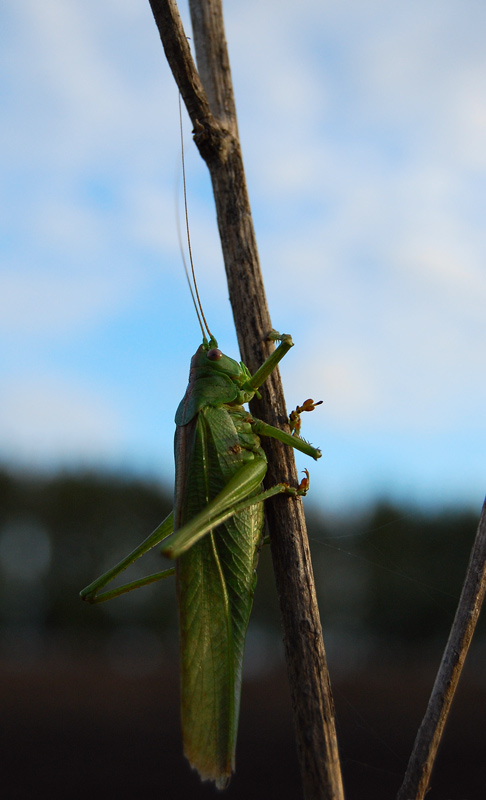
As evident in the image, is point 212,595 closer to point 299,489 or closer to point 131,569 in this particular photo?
point 299,489

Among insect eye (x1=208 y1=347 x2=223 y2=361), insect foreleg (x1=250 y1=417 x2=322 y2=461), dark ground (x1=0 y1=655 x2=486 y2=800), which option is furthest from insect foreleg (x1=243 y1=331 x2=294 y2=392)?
dark ground (x1=0 y1=655 x2=486 y2=800)

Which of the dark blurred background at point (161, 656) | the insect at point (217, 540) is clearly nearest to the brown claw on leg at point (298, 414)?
the insect at point (217, 540)

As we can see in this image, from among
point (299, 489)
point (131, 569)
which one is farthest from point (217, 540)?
point (131, 569)

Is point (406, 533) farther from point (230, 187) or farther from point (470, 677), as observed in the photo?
point (230, 187)

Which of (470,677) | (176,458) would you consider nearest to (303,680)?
(176,458)

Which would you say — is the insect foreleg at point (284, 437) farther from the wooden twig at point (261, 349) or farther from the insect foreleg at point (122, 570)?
the insect foreleg at point (122, 570)

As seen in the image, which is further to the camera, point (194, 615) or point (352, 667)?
point (352, 667)

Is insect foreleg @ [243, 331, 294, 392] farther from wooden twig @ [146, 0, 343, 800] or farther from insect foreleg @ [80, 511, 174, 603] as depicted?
insect foreleg @ [80, 511, 174, 603]
